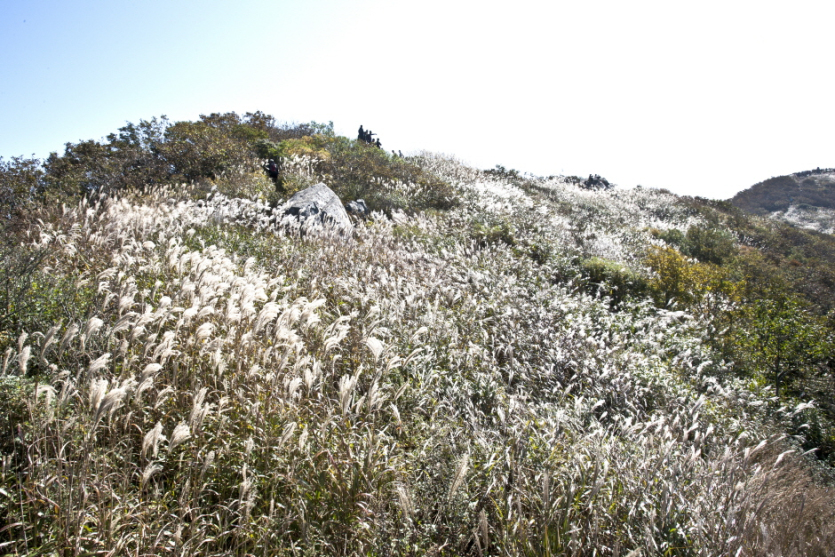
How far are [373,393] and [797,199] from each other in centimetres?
5144

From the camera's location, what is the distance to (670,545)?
2.13m

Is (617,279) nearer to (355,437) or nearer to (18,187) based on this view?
(355,437)

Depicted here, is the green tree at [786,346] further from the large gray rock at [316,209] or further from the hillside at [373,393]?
the large gray rock at [316,209]

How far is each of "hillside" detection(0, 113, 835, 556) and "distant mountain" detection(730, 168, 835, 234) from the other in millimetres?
29556

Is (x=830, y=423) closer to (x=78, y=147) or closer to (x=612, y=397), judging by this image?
(x=612, y=397)

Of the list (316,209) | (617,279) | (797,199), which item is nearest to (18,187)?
(316,209)

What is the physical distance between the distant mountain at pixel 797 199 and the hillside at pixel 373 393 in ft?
97.0

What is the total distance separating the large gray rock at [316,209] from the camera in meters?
9.10

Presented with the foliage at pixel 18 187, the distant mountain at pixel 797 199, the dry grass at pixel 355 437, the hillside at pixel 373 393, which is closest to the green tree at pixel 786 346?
the hillside at pixel 373 393

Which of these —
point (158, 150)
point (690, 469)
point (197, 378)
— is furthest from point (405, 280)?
point (158, 150)

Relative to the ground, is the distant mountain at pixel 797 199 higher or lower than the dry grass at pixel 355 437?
higher

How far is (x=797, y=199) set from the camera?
37.1m

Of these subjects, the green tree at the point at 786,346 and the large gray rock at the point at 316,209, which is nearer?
the green tree at the point at 786,346

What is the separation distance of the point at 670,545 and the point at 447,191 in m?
13.1
